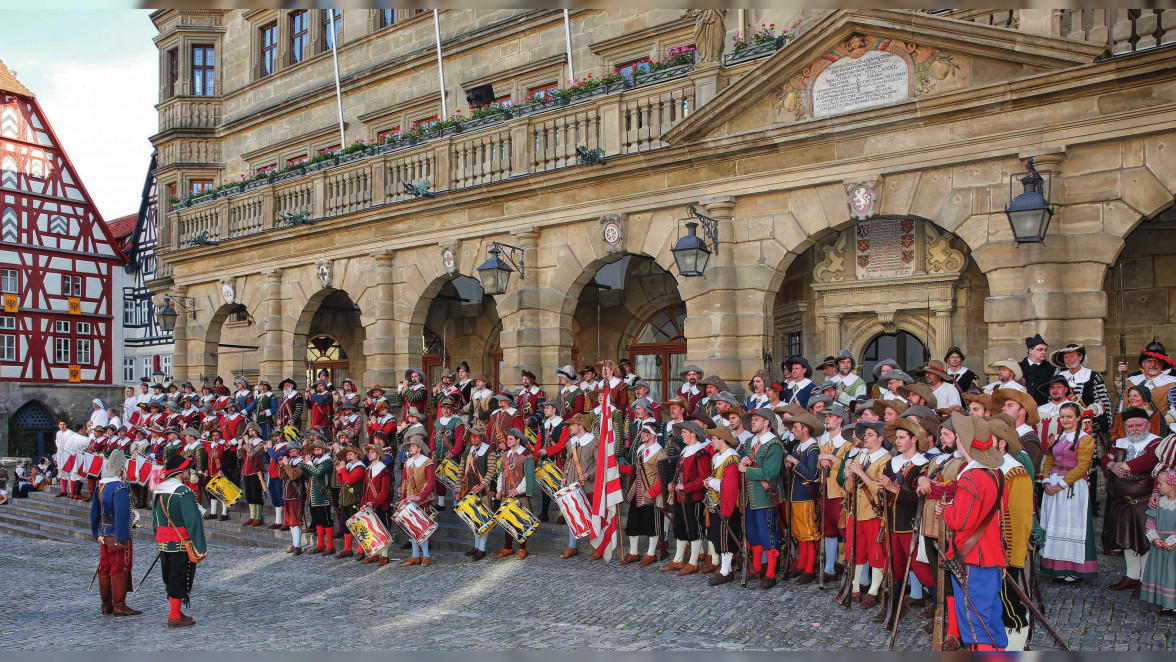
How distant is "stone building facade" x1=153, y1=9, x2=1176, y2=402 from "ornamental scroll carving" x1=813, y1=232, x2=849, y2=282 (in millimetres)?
35

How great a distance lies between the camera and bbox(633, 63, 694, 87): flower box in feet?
47.5

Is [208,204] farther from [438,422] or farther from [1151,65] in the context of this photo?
[1151,65]

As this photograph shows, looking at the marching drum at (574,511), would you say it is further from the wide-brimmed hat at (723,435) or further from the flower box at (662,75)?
the flower box at (662,75)

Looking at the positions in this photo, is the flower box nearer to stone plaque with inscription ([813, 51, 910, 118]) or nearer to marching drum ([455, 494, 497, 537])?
stone plaque with inscription ([813, 51, 910, 118])

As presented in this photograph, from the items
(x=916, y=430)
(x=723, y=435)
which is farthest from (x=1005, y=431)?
(x=723, y=435)

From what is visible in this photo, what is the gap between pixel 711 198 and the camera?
46.3ft

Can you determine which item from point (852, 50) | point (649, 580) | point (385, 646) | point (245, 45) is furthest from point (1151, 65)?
point (245, 45)

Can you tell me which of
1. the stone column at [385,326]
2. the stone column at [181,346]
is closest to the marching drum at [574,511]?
the stone column at [385,326]

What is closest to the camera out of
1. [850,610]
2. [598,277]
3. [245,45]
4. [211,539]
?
[850,610]

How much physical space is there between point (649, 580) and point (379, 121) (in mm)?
16188

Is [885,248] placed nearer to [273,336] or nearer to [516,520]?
[516,520]

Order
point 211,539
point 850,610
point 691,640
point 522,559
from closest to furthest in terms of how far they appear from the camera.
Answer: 1. point 691,640
2. point 850,610
3. point 522,559
4. point 211,539

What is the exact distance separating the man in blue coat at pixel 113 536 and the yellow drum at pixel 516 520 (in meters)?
4.16

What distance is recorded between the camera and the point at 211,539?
1555 cm
